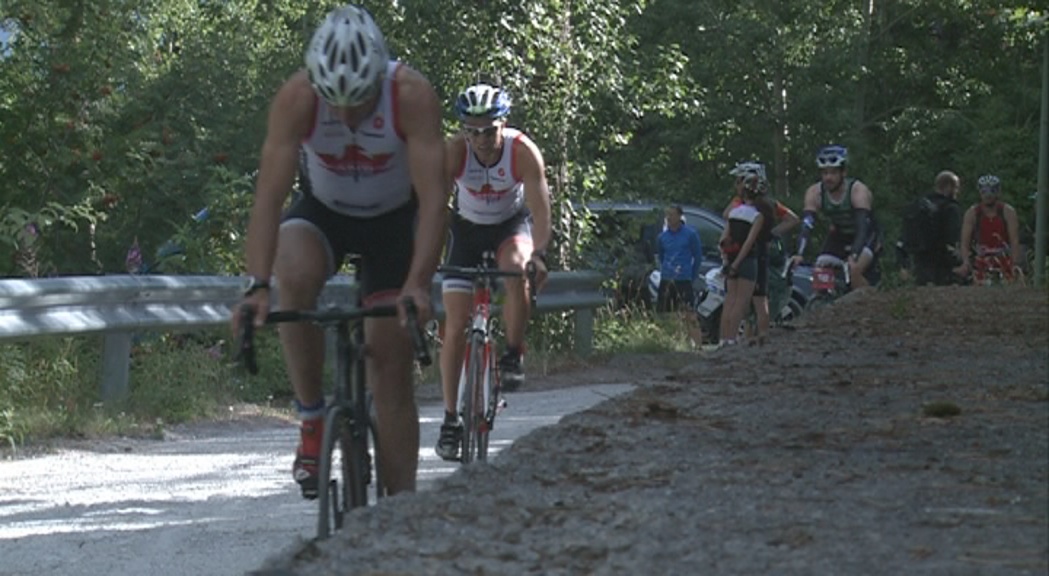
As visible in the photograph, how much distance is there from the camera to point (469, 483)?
650cm

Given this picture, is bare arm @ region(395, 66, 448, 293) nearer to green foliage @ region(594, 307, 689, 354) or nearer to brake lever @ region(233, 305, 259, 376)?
brake lever @ region(233, 305, 259, 376)

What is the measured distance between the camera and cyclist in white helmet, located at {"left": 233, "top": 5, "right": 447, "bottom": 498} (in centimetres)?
681

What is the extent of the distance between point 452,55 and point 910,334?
38.2 feet

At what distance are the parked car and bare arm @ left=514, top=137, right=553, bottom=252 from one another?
11.9m

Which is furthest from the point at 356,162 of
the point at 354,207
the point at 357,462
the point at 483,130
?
the point at 483,130

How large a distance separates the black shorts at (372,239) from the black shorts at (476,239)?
3.24 metres

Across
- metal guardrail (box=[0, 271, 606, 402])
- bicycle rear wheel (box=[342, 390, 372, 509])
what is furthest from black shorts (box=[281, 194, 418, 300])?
metal guardrail (box=[0, 271, 606, 402])

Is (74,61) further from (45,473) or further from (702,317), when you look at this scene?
(45,473)

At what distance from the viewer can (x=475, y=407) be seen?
10.6 meters

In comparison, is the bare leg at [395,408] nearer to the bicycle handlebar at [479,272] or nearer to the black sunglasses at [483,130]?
the bicycle handlebar at [479,272]

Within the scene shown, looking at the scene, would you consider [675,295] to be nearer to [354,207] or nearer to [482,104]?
[482,104]

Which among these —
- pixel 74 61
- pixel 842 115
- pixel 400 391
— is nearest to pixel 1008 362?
pixel 400 391

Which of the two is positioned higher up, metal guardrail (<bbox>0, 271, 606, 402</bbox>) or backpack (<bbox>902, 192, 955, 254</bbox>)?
backpack (<bbox>902, 192, 955, 254</bbox>)

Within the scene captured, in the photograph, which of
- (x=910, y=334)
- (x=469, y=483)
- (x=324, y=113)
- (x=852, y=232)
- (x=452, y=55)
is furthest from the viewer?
(x=452, y=55)
